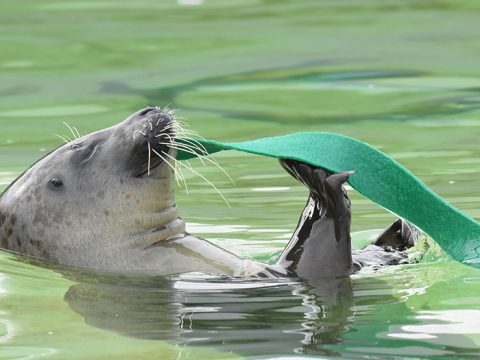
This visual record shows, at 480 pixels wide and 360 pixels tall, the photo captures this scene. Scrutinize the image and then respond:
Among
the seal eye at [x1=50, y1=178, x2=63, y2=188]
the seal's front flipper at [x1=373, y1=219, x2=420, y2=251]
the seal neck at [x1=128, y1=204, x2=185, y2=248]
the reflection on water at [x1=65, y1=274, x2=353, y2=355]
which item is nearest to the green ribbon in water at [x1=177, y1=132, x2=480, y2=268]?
the reflection on water at [x1=65, y1=274, x2=353, y2=355]

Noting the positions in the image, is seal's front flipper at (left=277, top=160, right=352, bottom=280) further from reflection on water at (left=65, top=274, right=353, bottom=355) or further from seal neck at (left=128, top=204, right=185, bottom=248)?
seal neck at (left=128, top=204, right=185, bottom=248)

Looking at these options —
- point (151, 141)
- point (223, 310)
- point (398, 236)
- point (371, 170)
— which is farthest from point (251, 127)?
point (223, 310)

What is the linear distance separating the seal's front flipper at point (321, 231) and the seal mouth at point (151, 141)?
0.50 meters

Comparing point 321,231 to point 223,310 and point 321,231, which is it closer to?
point 321,231

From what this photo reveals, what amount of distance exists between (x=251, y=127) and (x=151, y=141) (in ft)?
14.0

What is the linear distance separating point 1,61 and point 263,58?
212 cm

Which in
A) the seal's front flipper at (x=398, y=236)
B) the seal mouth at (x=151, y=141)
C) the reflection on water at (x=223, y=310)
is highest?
the seal mouth at (x=151, y=141)

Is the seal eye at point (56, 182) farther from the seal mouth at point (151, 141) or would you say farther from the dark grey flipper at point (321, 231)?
the dark grey flipper at point (321, 231)

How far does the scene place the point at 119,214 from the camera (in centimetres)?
612

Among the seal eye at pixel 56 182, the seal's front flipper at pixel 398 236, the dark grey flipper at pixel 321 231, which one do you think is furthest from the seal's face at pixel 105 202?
the seal's front flipper at pixel 398 236

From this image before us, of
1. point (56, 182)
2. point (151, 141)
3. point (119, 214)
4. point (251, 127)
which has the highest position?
point (251, 127)

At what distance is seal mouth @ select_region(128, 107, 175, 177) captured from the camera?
5.99 meters

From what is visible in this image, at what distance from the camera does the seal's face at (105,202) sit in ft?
20.0

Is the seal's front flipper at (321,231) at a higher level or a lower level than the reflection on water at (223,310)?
higher
